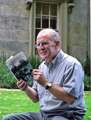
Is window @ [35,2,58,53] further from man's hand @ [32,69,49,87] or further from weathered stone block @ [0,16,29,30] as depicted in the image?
man's hand @ [32,69,49,87]

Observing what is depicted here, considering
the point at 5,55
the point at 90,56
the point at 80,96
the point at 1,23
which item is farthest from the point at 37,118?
the point at 90,56

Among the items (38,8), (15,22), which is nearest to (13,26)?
(15,22)

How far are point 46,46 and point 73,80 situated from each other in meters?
Answer: 0.41

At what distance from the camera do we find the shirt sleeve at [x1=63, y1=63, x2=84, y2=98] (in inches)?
75.9

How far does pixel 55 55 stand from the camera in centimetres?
216

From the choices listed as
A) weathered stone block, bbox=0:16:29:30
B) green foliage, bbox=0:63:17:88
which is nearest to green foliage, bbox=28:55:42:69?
green foliage, bbox=0:63:17:88

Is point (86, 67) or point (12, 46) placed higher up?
point (12, 46)

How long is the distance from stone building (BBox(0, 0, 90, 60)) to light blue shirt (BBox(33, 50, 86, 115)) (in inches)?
250

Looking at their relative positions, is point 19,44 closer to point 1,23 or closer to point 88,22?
point 1,23

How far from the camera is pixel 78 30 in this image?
31.6ft

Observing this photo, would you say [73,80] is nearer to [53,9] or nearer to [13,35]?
[13,35]

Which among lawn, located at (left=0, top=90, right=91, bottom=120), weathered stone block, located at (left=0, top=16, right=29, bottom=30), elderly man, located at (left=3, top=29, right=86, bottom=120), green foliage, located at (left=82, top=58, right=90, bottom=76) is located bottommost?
lawn, located at (left=0, top=90, right=91, bottom=120)

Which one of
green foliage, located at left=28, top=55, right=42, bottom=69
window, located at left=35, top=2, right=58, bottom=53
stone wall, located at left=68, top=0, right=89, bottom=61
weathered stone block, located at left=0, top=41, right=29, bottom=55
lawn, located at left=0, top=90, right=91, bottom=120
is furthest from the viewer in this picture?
stone wall, located at left=68, top=0, right=89, bottom=61

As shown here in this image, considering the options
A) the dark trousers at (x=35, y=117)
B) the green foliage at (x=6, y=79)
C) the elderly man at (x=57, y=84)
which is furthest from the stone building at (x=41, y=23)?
the elderly man at (x=57, y=84)
